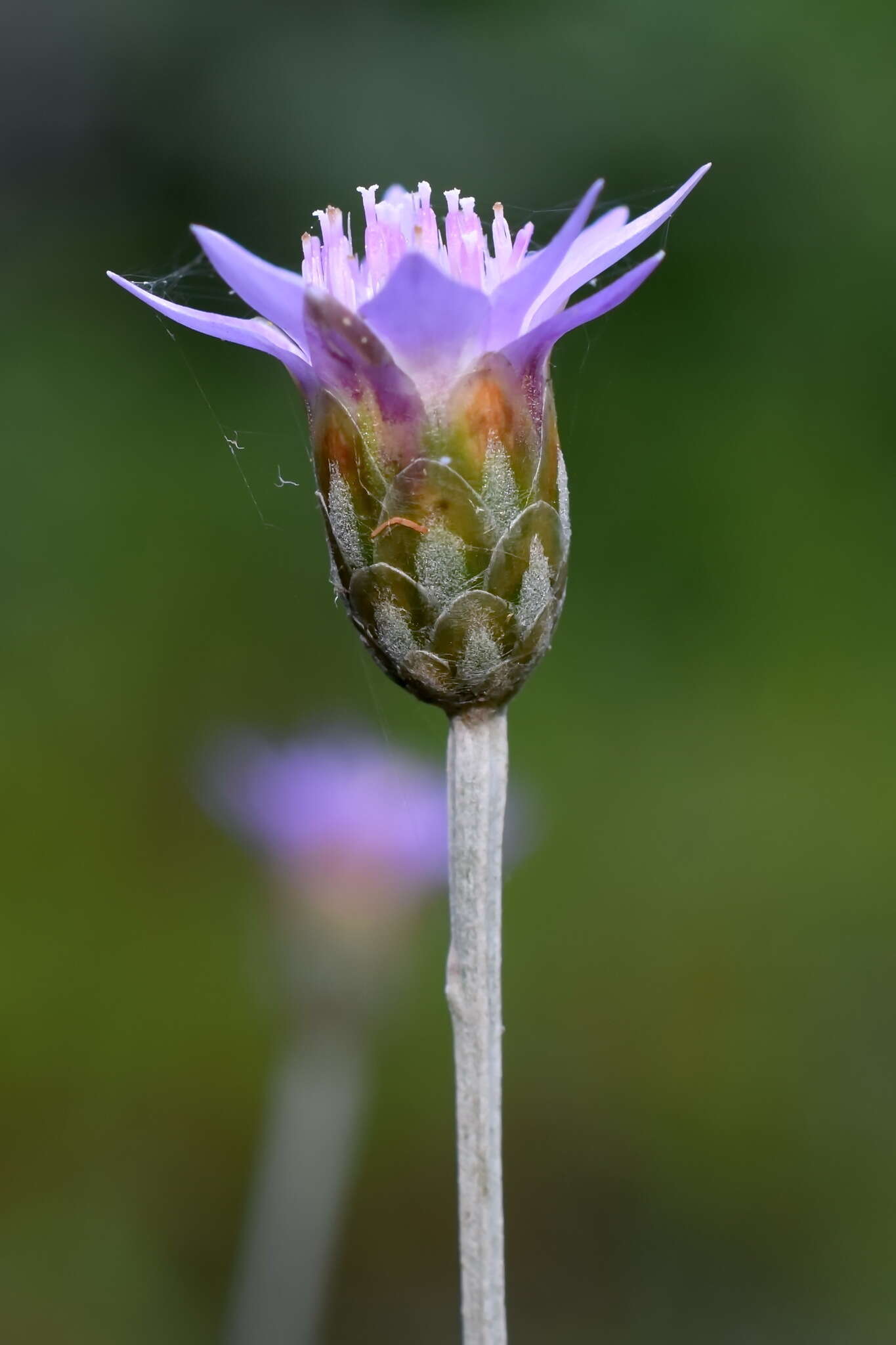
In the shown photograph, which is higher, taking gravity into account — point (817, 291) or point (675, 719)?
point (817, 291)

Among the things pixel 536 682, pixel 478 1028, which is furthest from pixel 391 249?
pixel 536 682

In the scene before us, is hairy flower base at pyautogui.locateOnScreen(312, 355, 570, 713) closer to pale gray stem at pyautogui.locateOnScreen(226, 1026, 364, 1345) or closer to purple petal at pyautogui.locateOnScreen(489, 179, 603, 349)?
purple petal at pyautogui.locateOnScreen(489, 179, 603, 349)

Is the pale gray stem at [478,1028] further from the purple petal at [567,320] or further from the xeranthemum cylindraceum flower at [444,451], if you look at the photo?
the purple petal at [567,320]

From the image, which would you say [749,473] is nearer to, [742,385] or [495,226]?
[742,385]

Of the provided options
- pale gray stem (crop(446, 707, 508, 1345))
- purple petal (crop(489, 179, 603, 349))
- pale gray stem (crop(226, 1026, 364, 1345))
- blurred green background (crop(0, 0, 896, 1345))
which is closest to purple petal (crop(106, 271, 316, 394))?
purple petal (crop(489, 179, 603, 349))

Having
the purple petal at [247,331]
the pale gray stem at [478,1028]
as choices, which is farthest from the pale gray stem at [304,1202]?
the purple petal at [247,331]

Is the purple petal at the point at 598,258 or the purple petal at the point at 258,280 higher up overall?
the purple petal at the point at 598,258

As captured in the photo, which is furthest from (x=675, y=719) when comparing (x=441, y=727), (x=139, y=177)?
(x=139, y=177)
